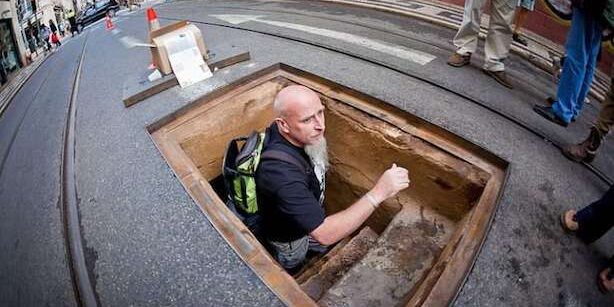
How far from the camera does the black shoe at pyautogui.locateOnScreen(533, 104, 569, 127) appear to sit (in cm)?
329

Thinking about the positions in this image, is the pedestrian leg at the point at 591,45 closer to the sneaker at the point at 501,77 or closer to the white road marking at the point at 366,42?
the sneaker at the point at 501,77

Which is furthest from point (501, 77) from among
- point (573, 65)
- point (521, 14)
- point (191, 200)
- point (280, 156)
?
point (191, 200)

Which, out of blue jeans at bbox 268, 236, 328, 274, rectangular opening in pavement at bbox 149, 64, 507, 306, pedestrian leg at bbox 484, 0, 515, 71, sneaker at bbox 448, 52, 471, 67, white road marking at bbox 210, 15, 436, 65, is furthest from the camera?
white road marking at bbox 210, 15, 436, 65

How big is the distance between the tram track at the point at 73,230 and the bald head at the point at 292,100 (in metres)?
1.70

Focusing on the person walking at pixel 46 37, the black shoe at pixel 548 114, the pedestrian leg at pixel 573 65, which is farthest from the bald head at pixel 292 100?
the person walking at pixel 46 37

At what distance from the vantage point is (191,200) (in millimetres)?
2434

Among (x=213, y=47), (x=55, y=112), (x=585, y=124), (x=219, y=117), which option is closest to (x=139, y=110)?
(x=219, y=117)

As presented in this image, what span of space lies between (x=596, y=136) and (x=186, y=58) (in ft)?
15.0

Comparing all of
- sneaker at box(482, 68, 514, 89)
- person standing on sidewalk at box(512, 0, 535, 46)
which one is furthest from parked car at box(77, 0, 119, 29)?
sneaker at box(482, 68, 514, 89)

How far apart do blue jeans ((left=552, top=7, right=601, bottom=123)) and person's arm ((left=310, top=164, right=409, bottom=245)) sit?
6.91ft

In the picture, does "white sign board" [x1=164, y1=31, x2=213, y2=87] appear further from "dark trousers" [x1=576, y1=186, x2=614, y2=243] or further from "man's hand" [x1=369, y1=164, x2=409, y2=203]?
"dark trousers" [x1=576, y1=186, x2=614, y2=243]

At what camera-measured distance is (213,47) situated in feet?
18.4

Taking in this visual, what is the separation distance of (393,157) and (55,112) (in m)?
4.74

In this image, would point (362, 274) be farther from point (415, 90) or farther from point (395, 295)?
point (415, 90)
